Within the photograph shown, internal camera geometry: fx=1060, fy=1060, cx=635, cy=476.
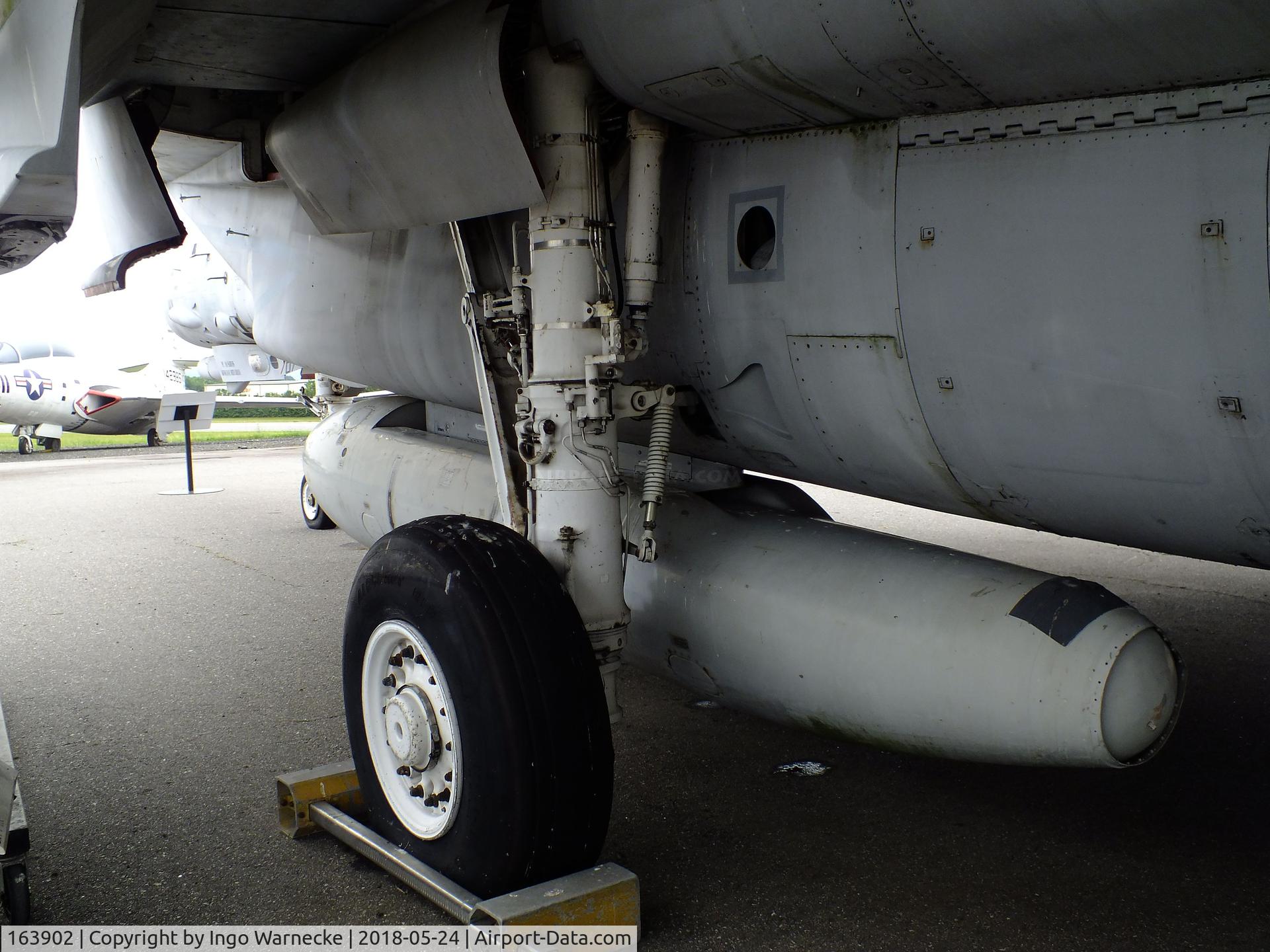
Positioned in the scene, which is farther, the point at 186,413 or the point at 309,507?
the point at 186,413

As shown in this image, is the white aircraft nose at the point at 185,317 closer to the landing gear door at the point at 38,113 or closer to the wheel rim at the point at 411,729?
the landing gear door at the point at 38,113

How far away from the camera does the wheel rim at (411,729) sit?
259cm

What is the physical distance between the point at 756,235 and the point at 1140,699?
1.51m

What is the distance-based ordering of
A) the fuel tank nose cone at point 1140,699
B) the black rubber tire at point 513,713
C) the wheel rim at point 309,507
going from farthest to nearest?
the wheel rim at point 309,507 → the black rubber tire at point 513,713 → the fuel tank nose cone at point 1140,699

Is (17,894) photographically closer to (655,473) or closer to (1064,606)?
(655,473)

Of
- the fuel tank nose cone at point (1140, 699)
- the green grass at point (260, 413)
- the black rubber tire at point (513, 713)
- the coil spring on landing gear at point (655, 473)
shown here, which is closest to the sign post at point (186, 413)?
the coil spring on landing gear at point (655, 473)

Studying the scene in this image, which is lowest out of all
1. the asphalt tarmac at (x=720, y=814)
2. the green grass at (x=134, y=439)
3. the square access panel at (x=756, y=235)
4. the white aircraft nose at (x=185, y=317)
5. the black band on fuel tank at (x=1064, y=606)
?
the asphalt tarmac at (x=720, y=814)

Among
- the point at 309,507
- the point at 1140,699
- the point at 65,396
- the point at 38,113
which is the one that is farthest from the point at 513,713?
the point at 65,396

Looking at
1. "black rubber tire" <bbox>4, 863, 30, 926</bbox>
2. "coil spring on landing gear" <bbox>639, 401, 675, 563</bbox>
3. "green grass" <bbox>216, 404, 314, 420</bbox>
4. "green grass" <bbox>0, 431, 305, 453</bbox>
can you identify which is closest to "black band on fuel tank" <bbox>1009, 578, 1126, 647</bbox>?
"coil spring on landing gear" <bbox>639, 401, 675, 563</bbox>

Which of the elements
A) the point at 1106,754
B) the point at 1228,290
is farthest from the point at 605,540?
the point at 1228,290

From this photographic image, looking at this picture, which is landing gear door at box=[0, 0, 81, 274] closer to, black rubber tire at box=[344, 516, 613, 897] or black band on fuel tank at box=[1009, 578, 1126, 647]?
black rubber tire at box=[344, 516, 613, 897]

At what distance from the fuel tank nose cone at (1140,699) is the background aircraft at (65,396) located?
19.5m

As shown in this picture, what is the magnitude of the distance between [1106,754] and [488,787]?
1.34 metres

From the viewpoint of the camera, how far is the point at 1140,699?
7.28 feet
